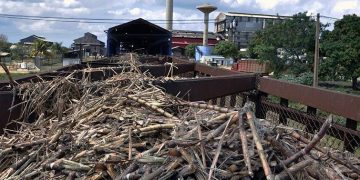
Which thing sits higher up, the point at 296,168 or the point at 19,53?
the point at 19,53

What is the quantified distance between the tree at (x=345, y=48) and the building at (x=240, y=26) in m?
72.2

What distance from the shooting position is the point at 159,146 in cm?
274

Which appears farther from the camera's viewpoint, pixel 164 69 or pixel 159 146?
pixel 164 69

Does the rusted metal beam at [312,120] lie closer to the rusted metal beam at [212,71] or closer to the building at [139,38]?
the rusted metal beam at [212,71]

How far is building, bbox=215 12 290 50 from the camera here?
5507 inches

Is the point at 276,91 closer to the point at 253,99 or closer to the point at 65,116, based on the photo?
the point at 253,99

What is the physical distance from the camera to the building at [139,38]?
64.0ft

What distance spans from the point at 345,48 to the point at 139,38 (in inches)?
1771

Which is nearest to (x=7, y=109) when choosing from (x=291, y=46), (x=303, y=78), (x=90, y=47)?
(x=90, y=47)

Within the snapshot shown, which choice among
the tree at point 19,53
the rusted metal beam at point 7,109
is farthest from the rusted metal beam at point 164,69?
the tree at point 19,53

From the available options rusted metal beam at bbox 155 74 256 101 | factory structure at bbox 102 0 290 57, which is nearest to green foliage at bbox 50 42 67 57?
factory structure at bbox 102 0 290 57

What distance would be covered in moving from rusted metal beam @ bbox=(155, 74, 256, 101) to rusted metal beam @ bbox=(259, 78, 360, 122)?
277 mm

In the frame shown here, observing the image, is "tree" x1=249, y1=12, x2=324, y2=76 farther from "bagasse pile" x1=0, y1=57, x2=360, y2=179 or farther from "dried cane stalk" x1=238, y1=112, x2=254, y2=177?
"dried cane stalk" x1=238, y1=112, x2=254, y2=177

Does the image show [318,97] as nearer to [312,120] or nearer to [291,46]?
[312,120]
